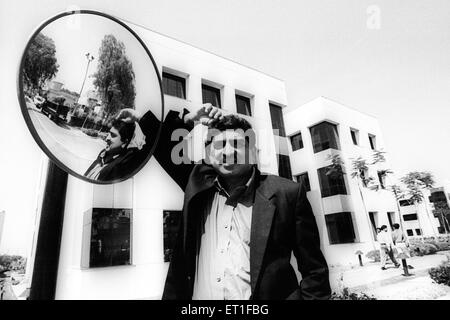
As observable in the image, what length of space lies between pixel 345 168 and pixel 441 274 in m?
1.29

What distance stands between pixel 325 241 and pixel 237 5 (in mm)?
2390

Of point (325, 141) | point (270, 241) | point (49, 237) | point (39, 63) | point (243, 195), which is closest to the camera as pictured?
point (39, 63)

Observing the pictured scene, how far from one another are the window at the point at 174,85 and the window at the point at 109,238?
1045 millimetres

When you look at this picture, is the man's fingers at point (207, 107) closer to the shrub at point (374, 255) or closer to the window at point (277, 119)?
the window at point (277, 119)

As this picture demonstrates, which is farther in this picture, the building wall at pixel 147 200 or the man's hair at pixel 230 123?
the man's hair at pixel 230 123

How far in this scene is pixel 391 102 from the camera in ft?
9.86

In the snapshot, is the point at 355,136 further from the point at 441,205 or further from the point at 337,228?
the point at 441,205

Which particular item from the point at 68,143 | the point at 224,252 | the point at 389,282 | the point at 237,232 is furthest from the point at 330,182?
the point at 68,143

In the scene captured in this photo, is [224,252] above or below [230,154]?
below

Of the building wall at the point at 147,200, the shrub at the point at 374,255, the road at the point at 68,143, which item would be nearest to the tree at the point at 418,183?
the shrub at the point at 374,255

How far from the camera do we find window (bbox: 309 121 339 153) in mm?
2840

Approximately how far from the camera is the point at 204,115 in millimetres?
2330

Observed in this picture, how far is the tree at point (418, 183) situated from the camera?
2.79 m

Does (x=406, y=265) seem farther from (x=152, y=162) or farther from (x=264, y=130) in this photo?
(x=152, y=162)
